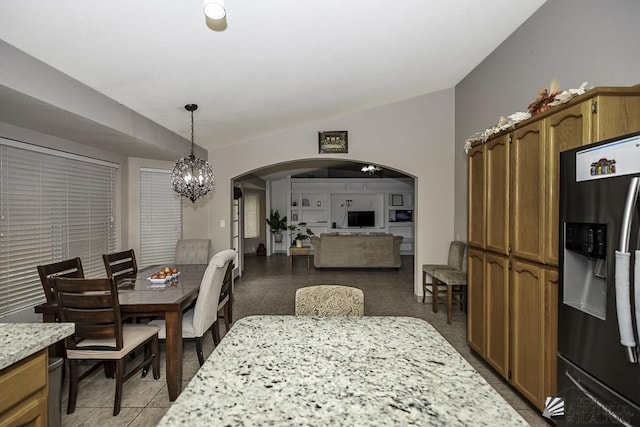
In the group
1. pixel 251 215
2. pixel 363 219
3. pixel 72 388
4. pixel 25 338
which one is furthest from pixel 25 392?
pixel 363 219

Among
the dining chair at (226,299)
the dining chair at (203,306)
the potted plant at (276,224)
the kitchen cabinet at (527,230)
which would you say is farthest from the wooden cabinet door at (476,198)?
the potted plant at (276,224)

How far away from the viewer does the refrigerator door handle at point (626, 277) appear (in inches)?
50.7

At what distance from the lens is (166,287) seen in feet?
9.21

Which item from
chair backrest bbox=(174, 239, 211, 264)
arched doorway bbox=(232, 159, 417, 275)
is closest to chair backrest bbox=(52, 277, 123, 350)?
chair backrest bbox=(174, 239, 211, 264)

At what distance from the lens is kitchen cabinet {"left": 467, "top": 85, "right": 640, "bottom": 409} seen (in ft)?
5.56

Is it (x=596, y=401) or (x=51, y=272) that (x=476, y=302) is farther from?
(x=51, y=272)

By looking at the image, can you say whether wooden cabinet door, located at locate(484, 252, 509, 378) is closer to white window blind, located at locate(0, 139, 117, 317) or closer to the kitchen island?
the kitchen island

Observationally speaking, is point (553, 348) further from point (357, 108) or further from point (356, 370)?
point (357, 108)

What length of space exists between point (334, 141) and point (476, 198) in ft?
8.82

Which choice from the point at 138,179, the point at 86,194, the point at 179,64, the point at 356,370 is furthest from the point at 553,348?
the point at 138,179

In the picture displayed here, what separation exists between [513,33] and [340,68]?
5.91ft

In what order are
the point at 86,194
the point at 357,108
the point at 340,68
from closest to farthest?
the point at 340,68 < the point at 86,194 < the point at 357,108

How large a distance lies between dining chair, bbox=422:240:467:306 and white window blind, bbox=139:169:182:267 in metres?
3.98

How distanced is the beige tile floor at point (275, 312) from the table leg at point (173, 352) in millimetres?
114
